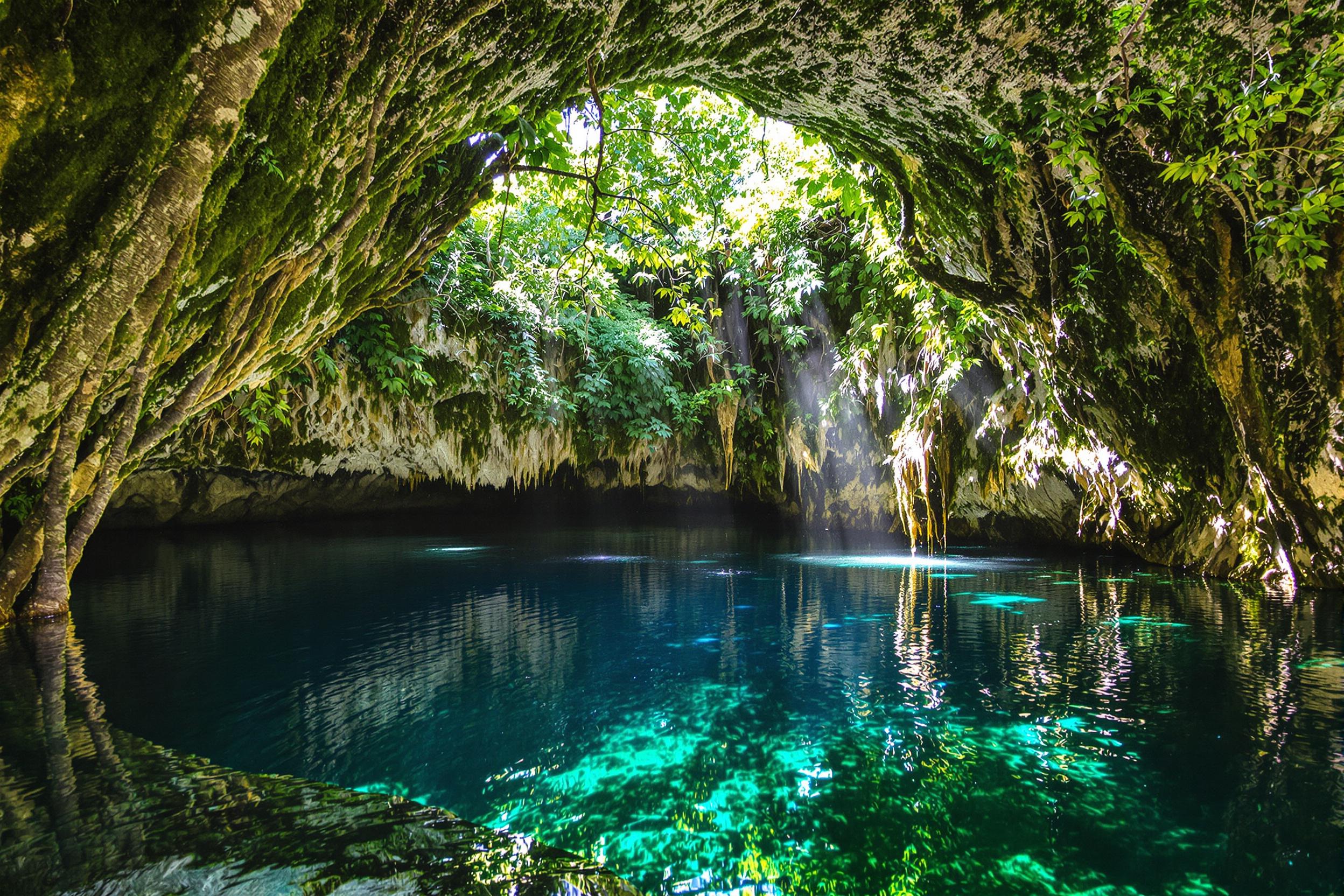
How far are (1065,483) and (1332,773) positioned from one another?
7.23m

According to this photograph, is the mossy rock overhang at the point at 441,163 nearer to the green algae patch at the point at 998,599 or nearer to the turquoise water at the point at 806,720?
the turquoise water at the point at 806,720

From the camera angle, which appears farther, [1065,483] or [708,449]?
[708,449]

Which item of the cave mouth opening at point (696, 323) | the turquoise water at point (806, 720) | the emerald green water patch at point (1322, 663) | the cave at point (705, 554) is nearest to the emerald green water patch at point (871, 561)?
the cave at point (705, 554)

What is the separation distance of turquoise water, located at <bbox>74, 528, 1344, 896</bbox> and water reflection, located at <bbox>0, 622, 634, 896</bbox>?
0.22m

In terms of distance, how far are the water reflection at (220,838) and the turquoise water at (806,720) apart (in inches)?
8.5

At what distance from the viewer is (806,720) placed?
2.78 metres

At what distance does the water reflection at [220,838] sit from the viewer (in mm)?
1422

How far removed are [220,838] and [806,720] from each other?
7.34ft

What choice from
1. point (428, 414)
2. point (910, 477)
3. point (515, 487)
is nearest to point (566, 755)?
point (910, 477)

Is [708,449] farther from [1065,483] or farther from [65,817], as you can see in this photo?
[65,817]

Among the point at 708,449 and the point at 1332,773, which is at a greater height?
the point at 708,449

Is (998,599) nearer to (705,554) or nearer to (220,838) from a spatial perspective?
(705,554)

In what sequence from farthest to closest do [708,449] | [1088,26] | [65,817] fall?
1. [708,449]
2. [1088,26]
3. [65,817]

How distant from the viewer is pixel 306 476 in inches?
432
